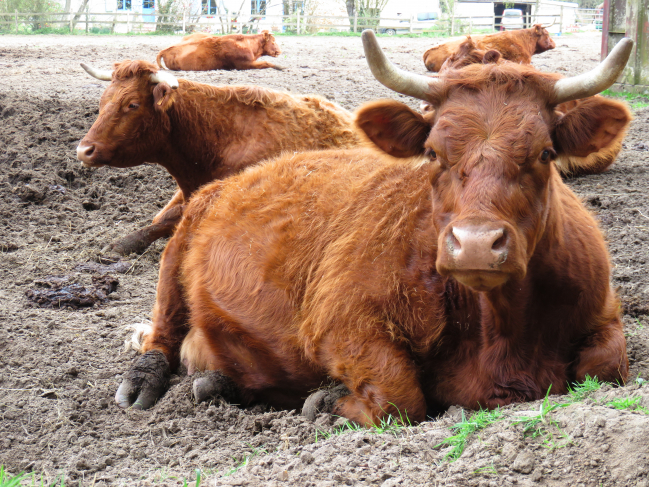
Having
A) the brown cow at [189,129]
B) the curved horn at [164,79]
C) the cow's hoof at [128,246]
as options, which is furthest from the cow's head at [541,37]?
the cow's hoof at [128,246]

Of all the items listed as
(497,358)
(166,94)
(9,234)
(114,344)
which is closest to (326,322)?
(497,358)

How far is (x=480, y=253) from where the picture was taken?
274 centimetres

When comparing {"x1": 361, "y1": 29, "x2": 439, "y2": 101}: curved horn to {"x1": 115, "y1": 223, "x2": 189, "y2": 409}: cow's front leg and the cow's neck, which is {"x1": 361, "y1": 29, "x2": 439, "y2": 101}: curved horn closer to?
{"x1": 115, "y1": 223, "x2": 189, "y2": 409}: cow's front leg

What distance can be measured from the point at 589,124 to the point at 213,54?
606 inches

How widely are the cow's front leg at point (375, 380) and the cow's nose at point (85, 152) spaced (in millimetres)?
4563

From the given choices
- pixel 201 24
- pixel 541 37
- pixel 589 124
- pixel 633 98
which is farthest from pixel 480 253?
pixel 201 24

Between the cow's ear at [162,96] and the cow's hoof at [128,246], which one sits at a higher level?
the cow's ear at [162,96]

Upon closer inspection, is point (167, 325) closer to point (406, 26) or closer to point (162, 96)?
point (162, 96)

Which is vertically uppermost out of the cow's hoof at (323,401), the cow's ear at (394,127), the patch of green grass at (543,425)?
the cow's ear at (394,127)

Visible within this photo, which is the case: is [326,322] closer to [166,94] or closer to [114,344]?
[114,344]

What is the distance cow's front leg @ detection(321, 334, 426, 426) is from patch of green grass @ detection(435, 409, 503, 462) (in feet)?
1.53

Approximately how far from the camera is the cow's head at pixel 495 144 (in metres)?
2.82

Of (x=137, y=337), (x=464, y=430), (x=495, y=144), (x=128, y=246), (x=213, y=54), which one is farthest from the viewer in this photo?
(x=213, y=54)

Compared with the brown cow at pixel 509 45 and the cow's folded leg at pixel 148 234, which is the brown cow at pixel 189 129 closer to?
the cow's folded leg at pixel 148 234
